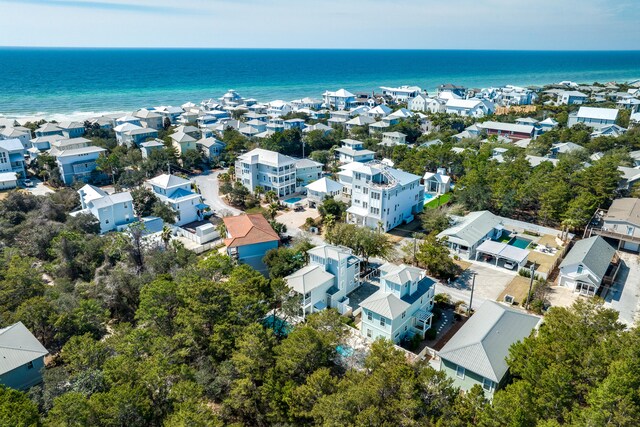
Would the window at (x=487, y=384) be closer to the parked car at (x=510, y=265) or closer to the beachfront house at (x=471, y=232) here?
the parked car at (x=510, y=265)

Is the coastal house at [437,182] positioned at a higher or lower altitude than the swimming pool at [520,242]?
higher

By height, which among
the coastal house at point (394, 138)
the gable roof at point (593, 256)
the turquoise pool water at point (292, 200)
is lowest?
the turquoise pool water at point (292, 200)

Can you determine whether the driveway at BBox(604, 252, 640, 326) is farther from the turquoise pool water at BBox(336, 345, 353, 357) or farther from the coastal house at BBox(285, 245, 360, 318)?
the turquoise pool water at BBox(336, 345, 353, 357)

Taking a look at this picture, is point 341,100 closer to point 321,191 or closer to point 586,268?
point 321,191

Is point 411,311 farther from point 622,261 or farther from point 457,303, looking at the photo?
point 622,261

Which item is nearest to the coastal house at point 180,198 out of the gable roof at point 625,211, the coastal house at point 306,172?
the coastal house at point 306,172

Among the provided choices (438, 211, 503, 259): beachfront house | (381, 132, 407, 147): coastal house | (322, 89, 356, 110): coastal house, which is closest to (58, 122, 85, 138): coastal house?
(381, 132, 407, 147): coastal house

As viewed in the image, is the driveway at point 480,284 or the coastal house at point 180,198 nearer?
the driveway at point 480,284

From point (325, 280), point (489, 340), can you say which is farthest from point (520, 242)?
point (325, 280)
